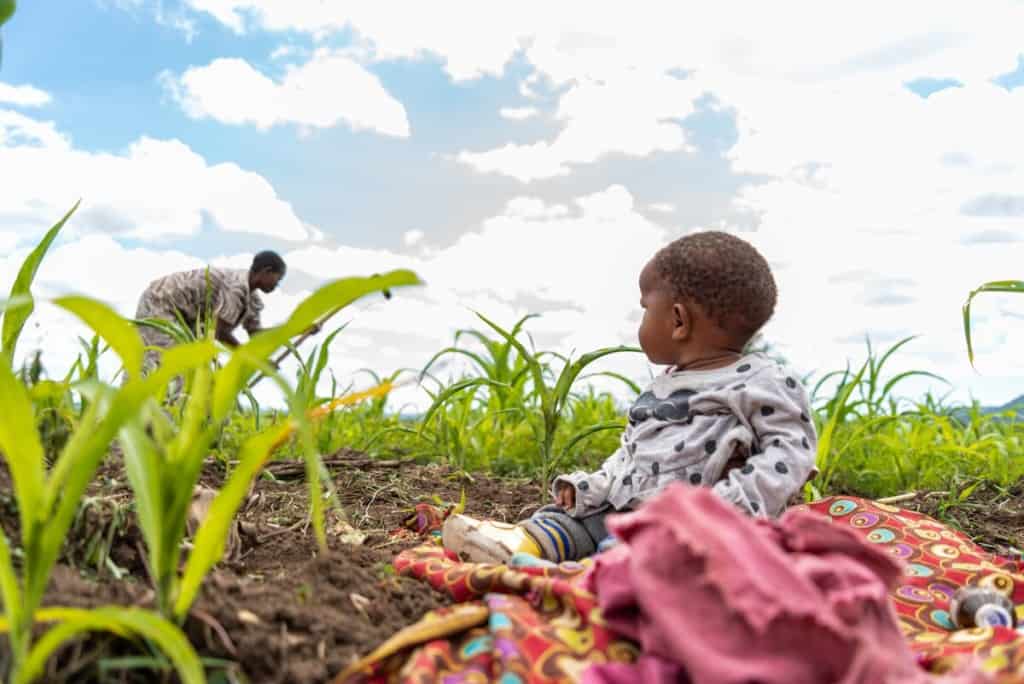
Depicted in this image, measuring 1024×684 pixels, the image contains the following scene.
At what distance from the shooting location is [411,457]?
145 inches

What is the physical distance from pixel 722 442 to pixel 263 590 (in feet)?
3.63

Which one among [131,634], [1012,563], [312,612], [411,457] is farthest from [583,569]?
[411,457]

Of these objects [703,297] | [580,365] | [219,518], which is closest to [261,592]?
[219,518]

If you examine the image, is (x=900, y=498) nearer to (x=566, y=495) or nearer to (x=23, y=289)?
(x=566, y=495)

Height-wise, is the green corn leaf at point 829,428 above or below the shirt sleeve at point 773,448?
below

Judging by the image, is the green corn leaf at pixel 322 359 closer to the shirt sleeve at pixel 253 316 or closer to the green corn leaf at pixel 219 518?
the green corn leaf at pixel 219 518

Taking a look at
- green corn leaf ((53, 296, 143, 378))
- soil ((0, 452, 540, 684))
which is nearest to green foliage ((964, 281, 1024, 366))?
soil ((0, 452, 540, 684))

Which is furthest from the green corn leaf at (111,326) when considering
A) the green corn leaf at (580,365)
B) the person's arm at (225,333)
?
the person's arm at (225,333)

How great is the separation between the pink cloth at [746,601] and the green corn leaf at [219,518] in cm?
55

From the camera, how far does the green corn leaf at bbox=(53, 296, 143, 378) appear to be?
1284 millimetres

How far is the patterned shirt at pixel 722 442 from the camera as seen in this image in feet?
6.50

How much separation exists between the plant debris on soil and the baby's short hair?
3.14 ft

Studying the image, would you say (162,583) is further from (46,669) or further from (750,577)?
(750,577)

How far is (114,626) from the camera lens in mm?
1220
